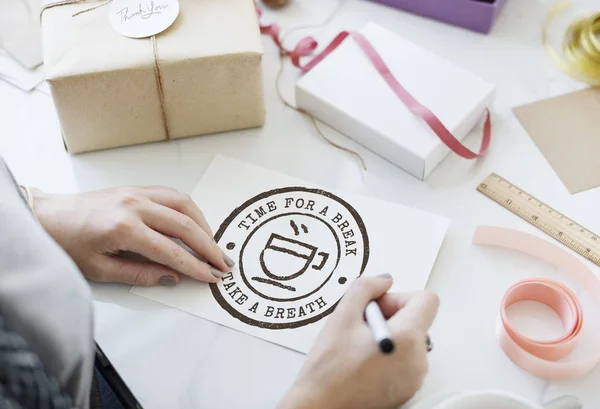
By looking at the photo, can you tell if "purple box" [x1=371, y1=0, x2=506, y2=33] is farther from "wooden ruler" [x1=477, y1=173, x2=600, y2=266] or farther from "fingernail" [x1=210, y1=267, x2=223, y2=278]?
"fingernail" [x1=210, y1=267, x2=223, y2=278]

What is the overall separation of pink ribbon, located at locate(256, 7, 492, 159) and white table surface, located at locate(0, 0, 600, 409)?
1cm

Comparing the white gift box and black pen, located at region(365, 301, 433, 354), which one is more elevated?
the white gift box

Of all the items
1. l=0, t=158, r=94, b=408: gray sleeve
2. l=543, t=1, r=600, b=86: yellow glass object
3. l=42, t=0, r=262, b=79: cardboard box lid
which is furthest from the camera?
l=543, t=1, r=600, b=86: yellow glass object

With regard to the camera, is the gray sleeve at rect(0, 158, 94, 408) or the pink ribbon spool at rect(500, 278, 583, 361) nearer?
the gray sleeve at rect(0, 158, 94, 408)

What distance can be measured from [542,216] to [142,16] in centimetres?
49

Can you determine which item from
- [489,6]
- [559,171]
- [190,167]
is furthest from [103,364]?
[489,6]

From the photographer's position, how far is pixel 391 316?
65 centimetres

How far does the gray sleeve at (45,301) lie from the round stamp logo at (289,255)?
0.19 m

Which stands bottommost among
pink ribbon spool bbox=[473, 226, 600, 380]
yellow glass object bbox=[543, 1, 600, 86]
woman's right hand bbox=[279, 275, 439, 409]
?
pink ribbon spool bbox=[473, 226, 600, 380]

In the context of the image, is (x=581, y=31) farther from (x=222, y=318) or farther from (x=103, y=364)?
(x=103, y=364)

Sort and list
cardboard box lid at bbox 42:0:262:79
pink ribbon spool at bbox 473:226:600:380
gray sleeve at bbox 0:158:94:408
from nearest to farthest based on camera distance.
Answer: gray sleeve at bbox 0:158:94:408, pink ribbon spool at bbox 473:226:600:380, cardboard box lid at bbox 42:0:262:79

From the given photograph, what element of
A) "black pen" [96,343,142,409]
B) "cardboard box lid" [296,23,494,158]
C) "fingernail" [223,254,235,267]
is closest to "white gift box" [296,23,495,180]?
"cardboard box lid" [296,23,494,158]

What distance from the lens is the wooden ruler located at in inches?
28.9

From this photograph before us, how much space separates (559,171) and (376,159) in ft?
0.66
